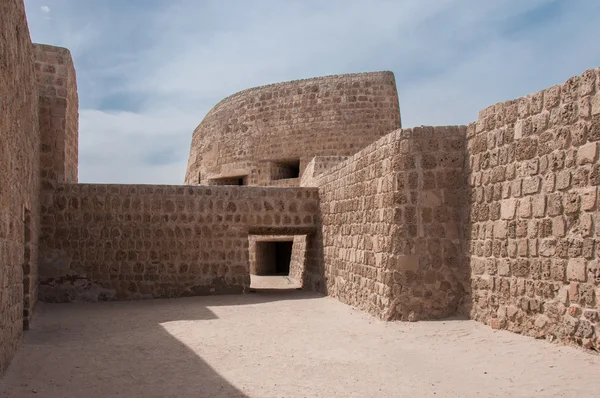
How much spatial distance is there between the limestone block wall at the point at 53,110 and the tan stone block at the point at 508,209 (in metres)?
7.63

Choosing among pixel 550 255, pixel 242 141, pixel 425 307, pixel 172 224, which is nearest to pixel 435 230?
pixel 425 307

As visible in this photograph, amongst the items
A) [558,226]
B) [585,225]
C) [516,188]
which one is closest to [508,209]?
[516,188]

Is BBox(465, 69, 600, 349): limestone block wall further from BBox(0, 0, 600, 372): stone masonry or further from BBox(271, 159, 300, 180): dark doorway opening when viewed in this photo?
BBox(271, 159, 300, 180): dark doorway opening

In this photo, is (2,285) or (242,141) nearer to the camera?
(2,285)

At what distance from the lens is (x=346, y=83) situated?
16.4m

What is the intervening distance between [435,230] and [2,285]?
15.2 ft

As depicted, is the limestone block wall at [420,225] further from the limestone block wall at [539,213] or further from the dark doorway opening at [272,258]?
the dark doorway opening at [272,258]

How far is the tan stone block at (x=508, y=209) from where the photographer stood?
5609 mm

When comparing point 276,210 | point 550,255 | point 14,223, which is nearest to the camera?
point 550,255

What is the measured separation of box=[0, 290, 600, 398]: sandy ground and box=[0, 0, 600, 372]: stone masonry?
34 cm

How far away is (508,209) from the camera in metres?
5.69

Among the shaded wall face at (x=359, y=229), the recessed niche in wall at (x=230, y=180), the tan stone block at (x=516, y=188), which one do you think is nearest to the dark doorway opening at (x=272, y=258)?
the recessed niche in wall at (x=230, y=180)

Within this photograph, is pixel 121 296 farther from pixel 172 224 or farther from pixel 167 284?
pixel 172 224

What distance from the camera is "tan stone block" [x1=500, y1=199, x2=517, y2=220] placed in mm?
5609
